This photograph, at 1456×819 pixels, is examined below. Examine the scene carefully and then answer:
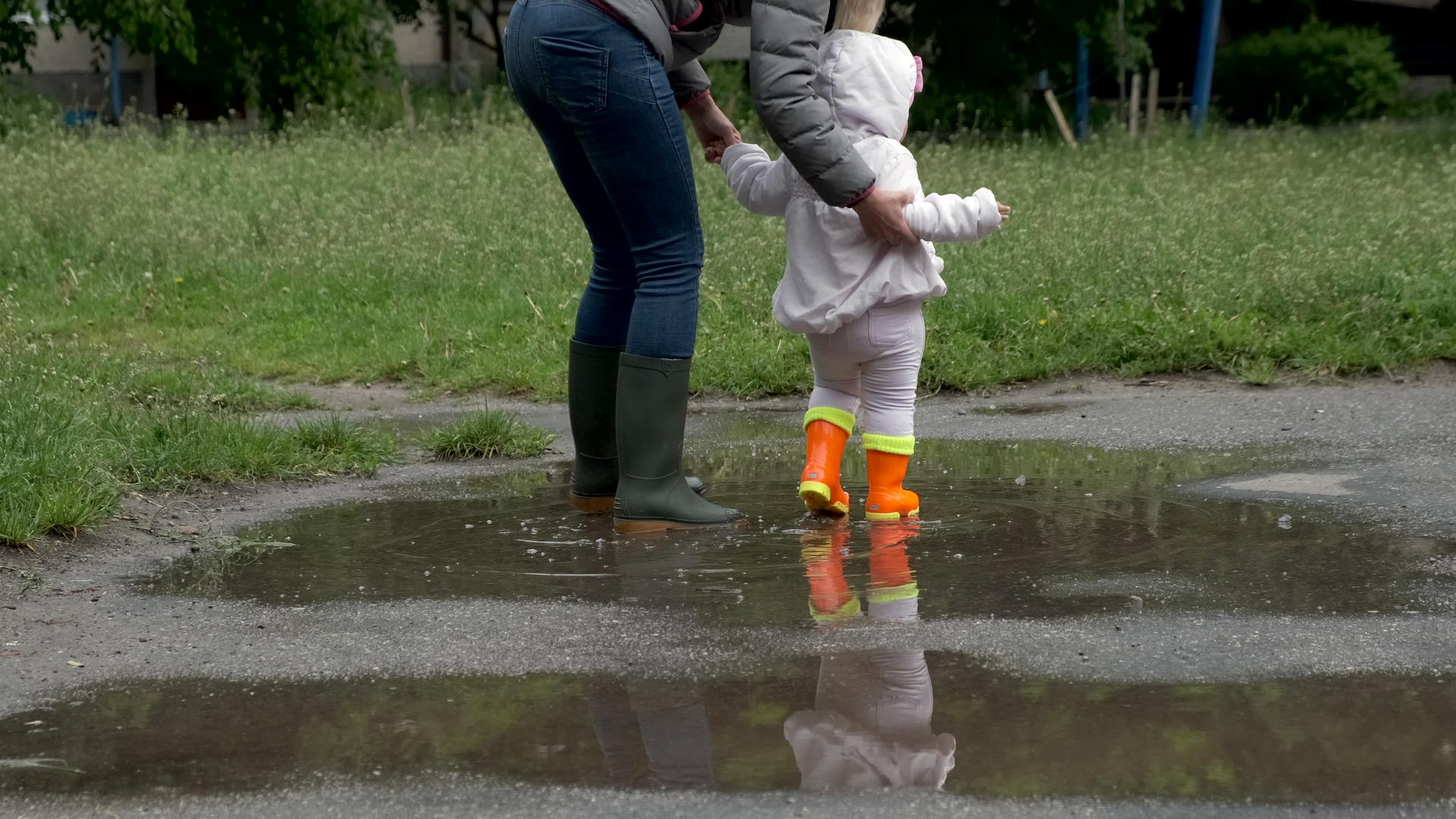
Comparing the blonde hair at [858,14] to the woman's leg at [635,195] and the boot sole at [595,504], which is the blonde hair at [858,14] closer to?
the woman's leg at [635,195]

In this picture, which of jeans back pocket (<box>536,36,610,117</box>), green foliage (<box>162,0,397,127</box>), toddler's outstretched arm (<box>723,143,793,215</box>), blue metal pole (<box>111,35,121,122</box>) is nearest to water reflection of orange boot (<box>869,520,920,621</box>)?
toddler's outstretched arm (<box>723,143,793,215</box>)

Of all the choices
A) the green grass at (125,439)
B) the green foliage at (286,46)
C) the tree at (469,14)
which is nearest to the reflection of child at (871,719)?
the green grass at (125,439)

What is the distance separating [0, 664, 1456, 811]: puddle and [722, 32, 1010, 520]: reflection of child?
1.32 m

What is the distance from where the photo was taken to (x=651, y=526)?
4059mm

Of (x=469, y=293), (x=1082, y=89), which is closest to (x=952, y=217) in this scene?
(x=469, y=293)

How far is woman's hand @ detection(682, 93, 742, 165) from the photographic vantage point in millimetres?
4430

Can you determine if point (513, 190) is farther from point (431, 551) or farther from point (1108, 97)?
point (1108, 97)

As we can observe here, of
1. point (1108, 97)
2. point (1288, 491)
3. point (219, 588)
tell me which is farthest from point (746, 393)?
point (1108, 97)

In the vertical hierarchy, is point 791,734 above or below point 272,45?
below

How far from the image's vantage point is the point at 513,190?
11359mm

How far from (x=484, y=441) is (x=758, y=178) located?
158 centimetres

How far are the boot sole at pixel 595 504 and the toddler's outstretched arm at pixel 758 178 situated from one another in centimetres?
89

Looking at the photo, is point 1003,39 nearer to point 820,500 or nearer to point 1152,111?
point 1152,111

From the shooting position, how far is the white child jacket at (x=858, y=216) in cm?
409
